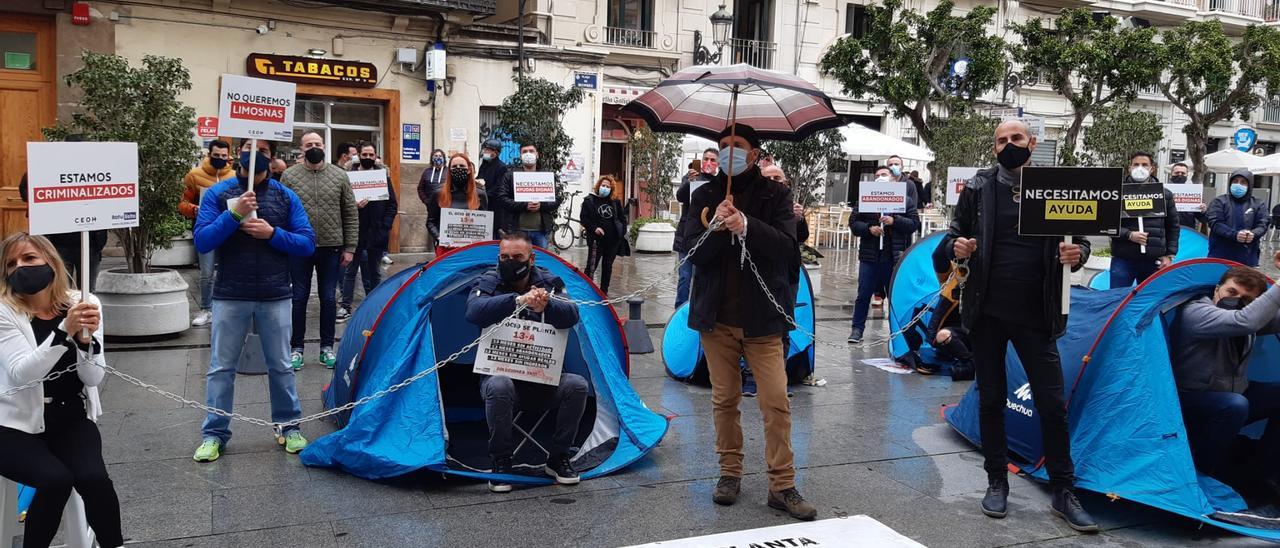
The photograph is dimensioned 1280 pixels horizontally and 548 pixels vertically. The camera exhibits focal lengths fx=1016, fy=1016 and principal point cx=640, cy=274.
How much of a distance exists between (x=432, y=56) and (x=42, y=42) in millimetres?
5680

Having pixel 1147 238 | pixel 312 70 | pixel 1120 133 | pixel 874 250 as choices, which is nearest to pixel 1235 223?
pixel 1147 238

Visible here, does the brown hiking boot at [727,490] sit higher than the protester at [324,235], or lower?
lower

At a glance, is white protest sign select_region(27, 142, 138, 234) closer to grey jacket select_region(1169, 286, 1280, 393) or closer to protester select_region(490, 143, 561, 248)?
grey jacket select_region(1169, 286, 1280, 393)

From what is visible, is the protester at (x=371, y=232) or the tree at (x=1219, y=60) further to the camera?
the tree at (x=1219, y=60)


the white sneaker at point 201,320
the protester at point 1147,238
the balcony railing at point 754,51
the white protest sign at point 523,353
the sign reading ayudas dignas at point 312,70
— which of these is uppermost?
the balcony railing at point 754,51

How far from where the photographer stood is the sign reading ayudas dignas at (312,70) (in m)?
15.8

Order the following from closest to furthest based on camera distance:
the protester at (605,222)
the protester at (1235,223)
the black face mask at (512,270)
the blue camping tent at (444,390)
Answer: the blue camping tent at (444,390), the black face mask at (512,270), the protester at (1235,223), the protester at (605,222)

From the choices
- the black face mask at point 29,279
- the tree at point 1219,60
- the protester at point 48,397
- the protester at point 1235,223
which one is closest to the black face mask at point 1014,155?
the protester at point 48,397

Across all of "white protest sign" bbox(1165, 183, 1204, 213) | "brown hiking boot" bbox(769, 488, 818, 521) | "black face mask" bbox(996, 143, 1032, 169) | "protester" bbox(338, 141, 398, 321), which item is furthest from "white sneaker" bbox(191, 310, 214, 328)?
"white protest sign" bbox(1165, 183, 1204, 213)

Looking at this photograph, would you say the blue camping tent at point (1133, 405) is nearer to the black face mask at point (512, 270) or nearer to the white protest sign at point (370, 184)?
the black face mask at point (512, 270)

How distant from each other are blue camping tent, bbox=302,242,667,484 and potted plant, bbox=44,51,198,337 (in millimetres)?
3094

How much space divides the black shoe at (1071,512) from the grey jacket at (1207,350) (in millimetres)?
916

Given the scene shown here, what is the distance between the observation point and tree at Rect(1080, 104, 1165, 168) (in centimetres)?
2369

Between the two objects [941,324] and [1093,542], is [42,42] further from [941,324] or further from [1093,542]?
[1093,542]
